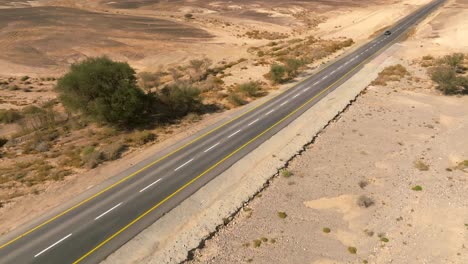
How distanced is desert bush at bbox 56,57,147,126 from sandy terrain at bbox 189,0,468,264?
→ 1942 centimetres

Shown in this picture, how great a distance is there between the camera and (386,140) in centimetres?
3241

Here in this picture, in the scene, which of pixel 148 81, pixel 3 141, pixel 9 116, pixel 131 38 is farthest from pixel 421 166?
pixel 131 38

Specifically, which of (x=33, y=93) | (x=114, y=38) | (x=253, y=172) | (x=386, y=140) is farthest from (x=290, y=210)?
(x=114, y=38)

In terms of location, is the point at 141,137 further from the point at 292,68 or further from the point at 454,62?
the point at 454,62

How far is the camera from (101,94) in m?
36.7

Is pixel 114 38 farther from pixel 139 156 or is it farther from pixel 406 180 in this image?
pixel 406 180

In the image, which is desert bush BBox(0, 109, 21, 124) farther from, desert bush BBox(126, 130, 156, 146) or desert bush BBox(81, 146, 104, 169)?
desert bush BBox(126, 130, 156, 146)

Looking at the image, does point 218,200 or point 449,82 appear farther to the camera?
point 449,82

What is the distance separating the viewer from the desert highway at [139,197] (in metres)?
19.7

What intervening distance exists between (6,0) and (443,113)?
16438cm

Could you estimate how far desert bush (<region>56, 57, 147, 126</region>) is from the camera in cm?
3644

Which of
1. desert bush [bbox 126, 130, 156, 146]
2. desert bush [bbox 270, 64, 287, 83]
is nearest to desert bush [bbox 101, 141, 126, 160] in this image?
desert bush [bbox 126, 130, 156, 146]

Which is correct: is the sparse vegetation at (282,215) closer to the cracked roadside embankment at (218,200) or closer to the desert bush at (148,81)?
the cracked roadside embankment at (218,200)

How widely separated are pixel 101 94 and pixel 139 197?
16.9 metres
